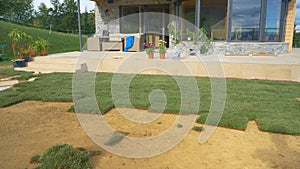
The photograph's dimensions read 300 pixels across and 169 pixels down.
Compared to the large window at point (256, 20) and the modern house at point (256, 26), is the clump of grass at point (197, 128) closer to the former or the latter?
the modern house at point (256, 26)

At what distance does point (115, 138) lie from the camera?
257cm

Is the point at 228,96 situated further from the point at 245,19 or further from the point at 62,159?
the point at 245,19

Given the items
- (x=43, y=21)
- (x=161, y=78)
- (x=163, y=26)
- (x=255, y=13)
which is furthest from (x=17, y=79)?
(x=43, y=21)

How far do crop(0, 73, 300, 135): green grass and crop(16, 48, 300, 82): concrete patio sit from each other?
304 millimetres

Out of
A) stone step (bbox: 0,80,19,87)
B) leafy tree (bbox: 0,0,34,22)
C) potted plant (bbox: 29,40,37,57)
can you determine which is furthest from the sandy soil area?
leafy tree (bbox: 0,0,34,22)

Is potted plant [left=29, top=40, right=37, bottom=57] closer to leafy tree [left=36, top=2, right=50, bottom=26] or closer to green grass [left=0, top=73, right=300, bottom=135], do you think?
green grass [left=0, top=73, right=300, bottom=135]

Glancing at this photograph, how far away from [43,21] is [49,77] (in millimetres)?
23304

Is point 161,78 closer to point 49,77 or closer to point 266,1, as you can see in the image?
point 49,77

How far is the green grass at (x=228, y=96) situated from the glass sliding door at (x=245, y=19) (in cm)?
353

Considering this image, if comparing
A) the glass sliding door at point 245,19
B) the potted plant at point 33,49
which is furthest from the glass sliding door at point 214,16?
the potted plant at point 33,49

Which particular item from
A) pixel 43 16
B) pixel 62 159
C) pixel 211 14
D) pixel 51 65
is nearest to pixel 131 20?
pixel 211 14

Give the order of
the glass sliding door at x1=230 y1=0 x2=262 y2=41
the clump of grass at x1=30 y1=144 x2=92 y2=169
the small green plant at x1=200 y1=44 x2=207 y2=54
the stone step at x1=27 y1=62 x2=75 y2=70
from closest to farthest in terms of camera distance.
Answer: the clump of grass at x1=30 y1=144 x2=92 y2=169
the stone step at x1=27 y1=62 x2=75 y2=70
the small green plant at x1=200 y1=44 x2=207 y2=54
the glass sliding door at x1=230 y1=0 x2=262 y2=41

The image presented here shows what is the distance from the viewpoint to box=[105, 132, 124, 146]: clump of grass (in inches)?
97.8

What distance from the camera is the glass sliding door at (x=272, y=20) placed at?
795 centimetres
